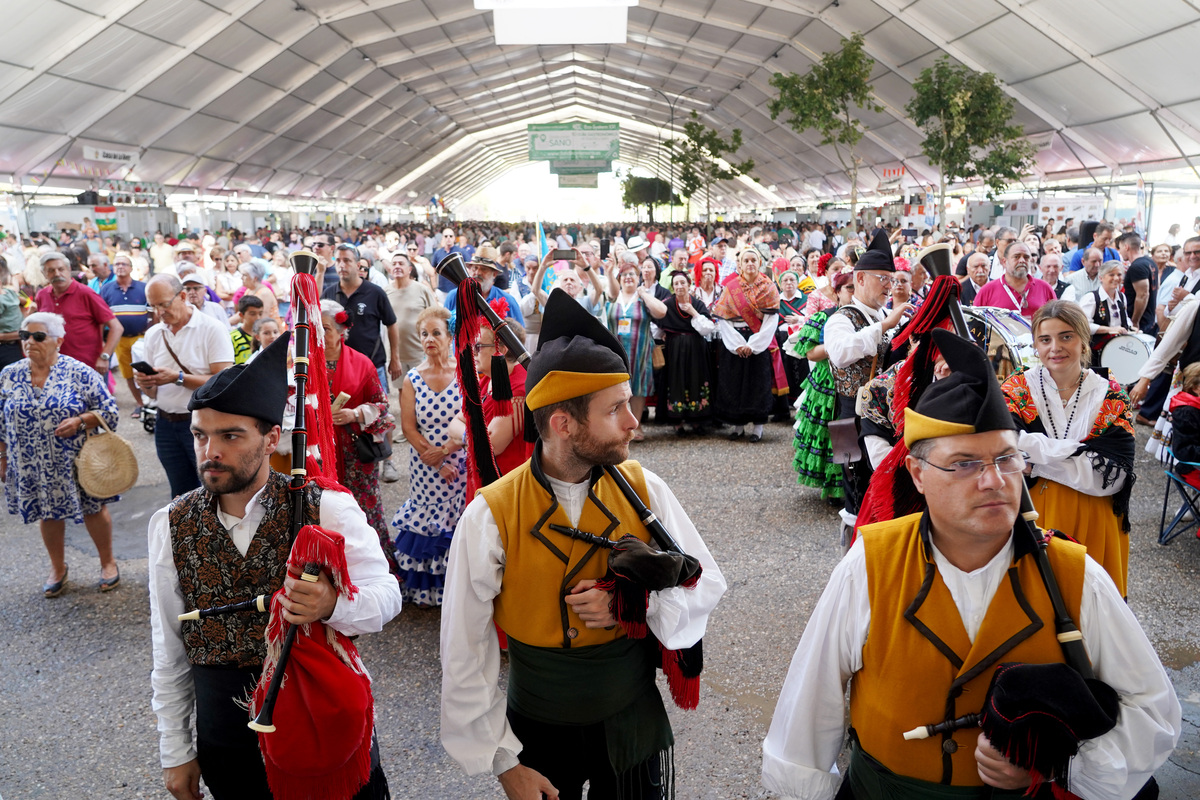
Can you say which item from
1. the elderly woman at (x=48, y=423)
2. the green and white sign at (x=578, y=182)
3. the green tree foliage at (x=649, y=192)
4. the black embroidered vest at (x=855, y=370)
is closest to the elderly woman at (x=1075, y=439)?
the black embroidered vest at (x=855, y=370)

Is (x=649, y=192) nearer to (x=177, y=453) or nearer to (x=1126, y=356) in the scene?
(x=1126, y=356)

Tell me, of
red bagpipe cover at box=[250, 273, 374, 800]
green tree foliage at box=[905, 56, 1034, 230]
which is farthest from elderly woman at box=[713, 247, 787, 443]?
green tree foliage at box=[905, 56, 1034, 230]

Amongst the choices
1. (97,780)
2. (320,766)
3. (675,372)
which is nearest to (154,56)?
(675,372)

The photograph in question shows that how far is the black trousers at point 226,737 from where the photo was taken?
7.03 ft

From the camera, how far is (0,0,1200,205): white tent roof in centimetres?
2014

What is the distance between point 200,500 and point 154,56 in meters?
25.8

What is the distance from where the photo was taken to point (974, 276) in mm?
7945

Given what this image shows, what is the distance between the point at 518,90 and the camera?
43.3 metres

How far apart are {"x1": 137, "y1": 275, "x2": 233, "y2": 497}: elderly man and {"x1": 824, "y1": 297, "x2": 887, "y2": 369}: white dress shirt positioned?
3.51 metres

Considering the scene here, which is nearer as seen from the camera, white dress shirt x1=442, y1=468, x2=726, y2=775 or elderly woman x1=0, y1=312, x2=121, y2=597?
white dress shirt x1=442, y1=468, x2=726, y2=775

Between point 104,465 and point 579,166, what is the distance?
2715 centimetres

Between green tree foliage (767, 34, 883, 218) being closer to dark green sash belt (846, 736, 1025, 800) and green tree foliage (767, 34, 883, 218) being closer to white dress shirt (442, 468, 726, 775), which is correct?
white dress shirt (442, 468, 726, 775)

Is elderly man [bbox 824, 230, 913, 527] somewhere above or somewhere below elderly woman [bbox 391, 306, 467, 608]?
above

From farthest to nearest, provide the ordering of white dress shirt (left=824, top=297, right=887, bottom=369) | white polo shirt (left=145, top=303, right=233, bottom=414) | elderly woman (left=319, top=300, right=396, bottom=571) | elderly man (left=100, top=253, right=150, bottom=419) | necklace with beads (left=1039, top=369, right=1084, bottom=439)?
elderly man (left=100, top=253, right=150, bottom=419)
white polo shirt (left=145, top=303, right=233, bottom=414)
elderly woman (left=319, top=300, right=396, bottom=571)
white dress shirt (left=824, top=297, right=887, bottom=369)
necklace with beads (left=1039, top=369, right=1084, bottom=439)
